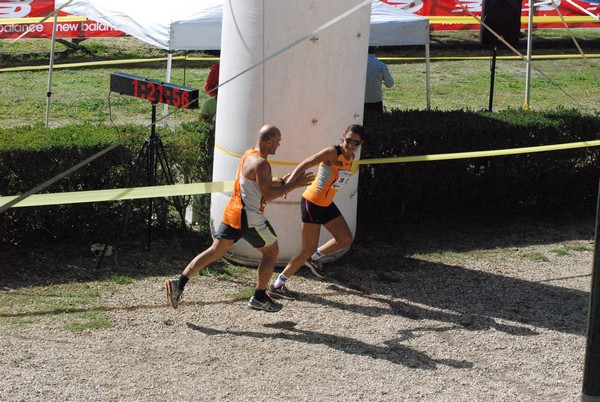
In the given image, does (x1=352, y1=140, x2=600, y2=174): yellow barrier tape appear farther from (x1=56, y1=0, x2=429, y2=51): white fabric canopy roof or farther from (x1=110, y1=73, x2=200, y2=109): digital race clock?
(x1=56, y1=0, x2=429, y2=51): white fabric canopy roof

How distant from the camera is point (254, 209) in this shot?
7.85 metres

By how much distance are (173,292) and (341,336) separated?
1.41 meters

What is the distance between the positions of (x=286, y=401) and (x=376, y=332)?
148 centimetres

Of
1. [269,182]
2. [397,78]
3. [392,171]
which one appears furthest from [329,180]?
[397,78]

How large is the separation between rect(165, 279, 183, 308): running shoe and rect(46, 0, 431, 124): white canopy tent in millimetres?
4235

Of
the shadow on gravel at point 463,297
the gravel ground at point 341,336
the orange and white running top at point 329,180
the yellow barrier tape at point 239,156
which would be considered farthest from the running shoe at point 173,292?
the yellow barrier tape at point 239,156

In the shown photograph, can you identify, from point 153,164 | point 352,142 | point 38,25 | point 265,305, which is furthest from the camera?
point 38,25

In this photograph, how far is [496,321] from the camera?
26.5ft

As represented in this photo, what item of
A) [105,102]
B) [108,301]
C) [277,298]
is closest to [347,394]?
[277,298]

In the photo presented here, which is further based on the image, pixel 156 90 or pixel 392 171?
pixel 392 171

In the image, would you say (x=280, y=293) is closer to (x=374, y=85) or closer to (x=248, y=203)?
(x=248, y=203)

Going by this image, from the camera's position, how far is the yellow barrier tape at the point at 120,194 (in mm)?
8531

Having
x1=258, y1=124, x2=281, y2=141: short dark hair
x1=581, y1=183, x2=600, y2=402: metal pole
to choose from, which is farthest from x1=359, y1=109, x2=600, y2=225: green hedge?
x1=581, y1=183, x2=600, y2=402: metal pole

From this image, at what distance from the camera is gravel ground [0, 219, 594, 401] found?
6.68 m
